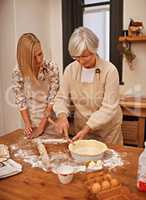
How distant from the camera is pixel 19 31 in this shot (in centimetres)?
312

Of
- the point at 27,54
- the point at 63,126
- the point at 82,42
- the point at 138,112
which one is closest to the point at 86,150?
the point at 63,126

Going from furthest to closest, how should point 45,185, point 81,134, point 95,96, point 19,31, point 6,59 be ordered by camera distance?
point 6,59 < point 19,31 < point 95,96 < point 81,134 < point 45,185

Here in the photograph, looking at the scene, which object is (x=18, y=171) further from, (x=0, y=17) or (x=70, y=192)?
(x=0, y=17)

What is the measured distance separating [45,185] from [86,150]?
42 centimetres

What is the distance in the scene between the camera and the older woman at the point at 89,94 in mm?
1662

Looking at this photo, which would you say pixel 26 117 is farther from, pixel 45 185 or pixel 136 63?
pixel 136 63

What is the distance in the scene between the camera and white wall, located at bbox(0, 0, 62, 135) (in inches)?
122

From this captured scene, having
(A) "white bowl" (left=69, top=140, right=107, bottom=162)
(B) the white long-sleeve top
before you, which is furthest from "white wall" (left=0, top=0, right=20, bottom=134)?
(A) "white bowl" (left=69, top=140, right=107, bottom=162)

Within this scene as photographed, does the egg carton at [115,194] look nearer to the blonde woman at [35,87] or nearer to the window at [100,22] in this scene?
the blonde woman at [35,87]

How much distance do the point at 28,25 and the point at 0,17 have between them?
34cm

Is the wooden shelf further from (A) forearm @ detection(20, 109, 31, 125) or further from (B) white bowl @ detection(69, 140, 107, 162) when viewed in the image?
(B) white bowl @ detection(69, 140, 107, 162)

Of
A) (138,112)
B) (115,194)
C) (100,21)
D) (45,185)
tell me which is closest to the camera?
(115,194)

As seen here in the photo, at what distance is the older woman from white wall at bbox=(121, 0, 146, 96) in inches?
54.8

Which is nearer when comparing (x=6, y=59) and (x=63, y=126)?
(x=63, y=126)
